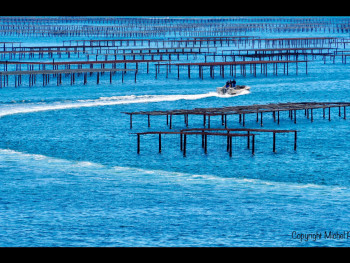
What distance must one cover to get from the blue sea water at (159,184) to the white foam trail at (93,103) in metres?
0.50

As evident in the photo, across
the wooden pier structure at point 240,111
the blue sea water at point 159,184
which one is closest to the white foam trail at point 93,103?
the blue sea water at point 159,184

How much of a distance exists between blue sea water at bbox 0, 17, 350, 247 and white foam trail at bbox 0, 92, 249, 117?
1.65ft

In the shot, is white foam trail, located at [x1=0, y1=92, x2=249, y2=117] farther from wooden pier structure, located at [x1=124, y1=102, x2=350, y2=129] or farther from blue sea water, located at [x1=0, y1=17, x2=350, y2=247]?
wooden pier structure, located at [x1=124, y1=102, x2=350, y2=129]

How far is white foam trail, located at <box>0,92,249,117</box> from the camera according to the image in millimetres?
47625

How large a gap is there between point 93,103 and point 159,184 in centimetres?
2554

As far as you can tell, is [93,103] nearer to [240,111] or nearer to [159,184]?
[240,111]

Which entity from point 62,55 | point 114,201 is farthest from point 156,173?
point 62,55

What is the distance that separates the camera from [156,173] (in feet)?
93.7

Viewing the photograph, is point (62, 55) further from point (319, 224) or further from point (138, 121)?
point (319, 224)

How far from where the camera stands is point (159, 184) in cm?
2656

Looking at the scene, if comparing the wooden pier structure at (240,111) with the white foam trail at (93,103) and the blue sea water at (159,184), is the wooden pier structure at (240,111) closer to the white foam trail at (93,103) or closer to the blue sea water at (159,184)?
the blue sea water at (159,184)

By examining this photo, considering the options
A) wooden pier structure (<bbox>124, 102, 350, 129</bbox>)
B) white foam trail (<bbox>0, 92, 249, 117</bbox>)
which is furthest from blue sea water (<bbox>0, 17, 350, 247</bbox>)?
wooden pier structure (<bbox>124, 102, 350, 129</bbox>)

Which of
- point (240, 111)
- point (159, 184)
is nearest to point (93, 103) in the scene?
point (240, 111)

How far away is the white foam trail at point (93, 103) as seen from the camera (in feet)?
156
